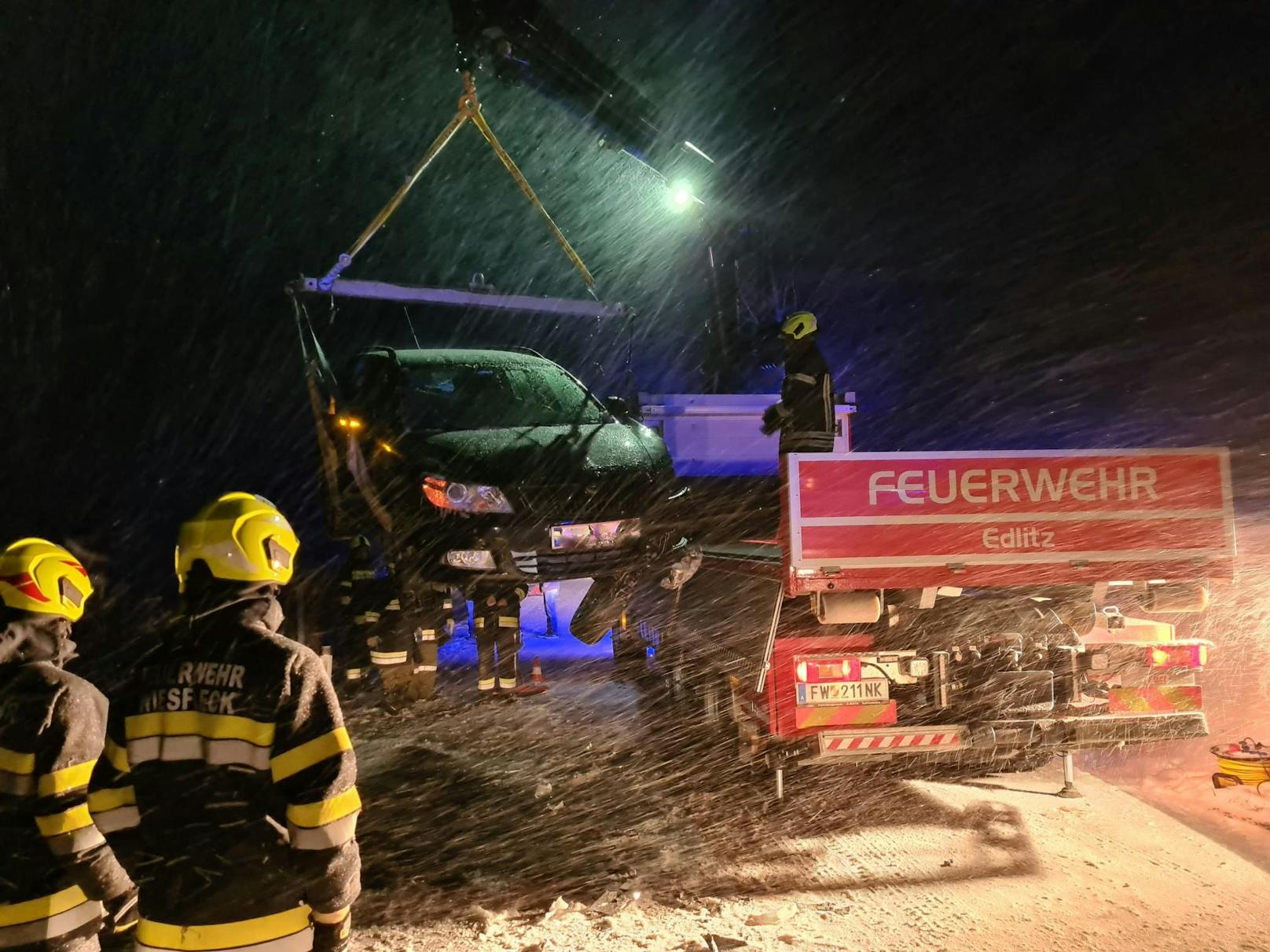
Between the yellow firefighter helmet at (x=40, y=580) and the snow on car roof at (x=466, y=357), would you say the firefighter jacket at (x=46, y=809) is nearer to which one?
the yellow firefighter helmet at (x=40, y=580)

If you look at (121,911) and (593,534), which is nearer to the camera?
(121,911)

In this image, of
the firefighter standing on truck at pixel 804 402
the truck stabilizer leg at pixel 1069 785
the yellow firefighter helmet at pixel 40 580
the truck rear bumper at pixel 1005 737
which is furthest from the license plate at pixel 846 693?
the yellow firefighter helmet at pixel 40 580

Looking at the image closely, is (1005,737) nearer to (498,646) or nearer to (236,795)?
(498,646)

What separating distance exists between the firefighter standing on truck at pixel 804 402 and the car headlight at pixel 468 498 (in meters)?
2.13

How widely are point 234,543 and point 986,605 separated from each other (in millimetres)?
3919

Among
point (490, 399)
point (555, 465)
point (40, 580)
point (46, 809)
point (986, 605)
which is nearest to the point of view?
point (46, 809)

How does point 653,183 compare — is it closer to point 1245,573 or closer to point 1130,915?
point 1245,573

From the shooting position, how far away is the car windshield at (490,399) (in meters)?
6.24

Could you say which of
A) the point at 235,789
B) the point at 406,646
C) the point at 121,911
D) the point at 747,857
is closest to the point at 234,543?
the point at 235,789

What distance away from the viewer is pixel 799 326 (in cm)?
620

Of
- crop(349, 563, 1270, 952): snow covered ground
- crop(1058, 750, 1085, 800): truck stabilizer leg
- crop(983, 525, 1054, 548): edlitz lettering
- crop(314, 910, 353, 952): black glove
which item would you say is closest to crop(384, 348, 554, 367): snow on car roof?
crop(349, 563, 1270, 952): snow covered ground

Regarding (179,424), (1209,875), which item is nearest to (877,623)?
(1209,875)

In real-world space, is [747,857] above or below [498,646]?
below

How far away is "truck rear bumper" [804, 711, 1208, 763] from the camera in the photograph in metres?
4.10
